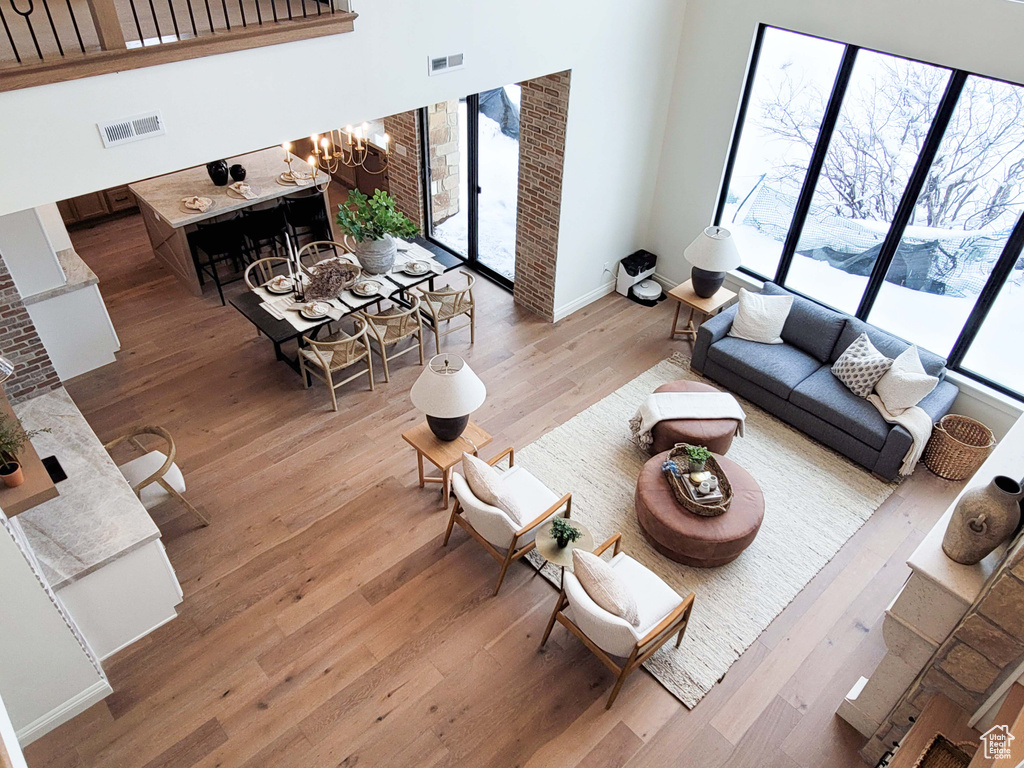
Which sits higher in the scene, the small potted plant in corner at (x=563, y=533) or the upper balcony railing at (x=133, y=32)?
the upper balcony railing at (x=133, y=32)

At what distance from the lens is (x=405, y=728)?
418 cm

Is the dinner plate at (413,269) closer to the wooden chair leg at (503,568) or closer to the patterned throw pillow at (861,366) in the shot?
the wooden chair leg at (503,568)

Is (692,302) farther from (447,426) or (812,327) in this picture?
(447,426)

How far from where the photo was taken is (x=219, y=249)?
7332 millimetres

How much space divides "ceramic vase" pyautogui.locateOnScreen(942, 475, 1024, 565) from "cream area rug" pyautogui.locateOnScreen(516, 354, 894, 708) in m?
1.54

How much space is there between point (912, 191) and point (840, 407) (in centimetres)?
174

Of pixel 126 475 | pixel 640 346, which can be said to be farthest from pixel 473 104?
pixel 126 475

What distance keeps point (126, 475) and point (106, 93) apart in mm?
2492

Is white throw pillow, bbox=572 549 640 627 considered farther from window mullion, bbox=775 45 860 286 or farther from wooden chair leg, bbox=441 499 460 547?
window mullion, bbox=775 45 860 286

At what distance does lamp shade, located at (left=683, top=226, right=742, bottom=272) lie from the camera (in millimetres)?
6469

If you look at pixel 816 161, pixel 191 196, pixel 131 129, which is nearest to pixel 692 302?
pixel 816 161

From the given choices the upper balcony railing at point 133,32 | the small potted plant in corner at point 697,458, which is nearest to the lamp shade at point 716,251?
the small potted plant in corner at point 697,458

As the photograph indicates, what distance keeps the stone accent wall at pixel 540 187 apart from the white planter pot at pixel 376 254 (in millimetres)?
1322

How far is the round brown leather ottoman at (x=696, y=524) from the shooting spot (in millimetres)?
4859
